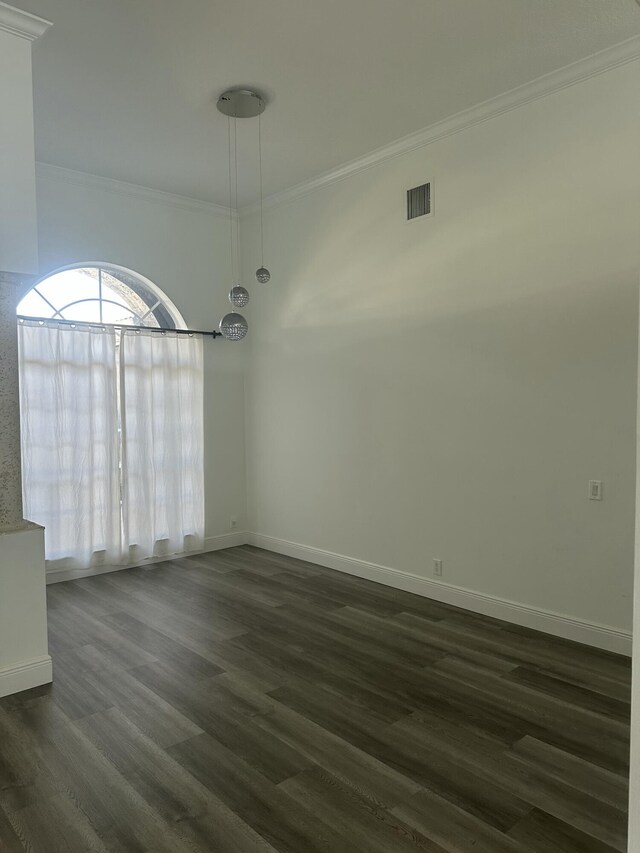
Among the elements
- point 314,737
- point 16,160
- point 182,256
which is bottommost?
point 314,737

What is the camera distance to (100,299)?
525 centimetres

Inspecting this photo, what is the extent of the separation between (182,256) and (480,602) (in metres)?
3.98

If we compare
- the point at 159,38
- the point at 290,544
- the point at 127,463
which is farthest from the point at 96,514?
the point at 159,38

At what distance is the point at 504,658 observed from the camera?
338cm

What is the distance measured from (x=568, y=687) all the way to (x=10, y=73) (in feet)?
13.5

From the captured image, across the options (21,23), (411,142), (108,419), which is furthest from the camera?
(108,419)

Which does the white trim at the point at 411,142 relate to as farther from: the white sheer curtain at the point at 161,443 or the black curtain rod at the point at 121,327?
the white sheer curtain at the point at 161,443

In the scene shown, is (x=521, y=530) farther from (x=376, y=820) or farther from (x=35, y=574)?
(x=35, y=574)

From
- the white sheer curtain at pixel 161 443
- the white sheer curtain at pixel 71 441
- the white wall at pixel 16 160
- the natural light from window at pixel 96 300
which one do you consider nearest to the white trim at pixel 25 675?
the white sheer curtain at pixel 71 441

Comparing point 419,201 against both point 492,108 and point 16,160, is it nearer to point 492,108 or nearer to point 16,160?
point 492,108

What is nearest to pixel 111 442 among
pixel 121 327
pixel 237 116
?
pixel 121 327

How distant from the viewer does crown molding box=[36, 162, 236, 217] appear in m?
4.82

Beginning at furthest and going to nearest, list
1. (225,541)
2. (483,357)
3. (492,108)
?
(225,541)
(483,357)
(492,108)

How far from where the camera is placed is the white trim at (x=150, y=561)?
16.3 ft
